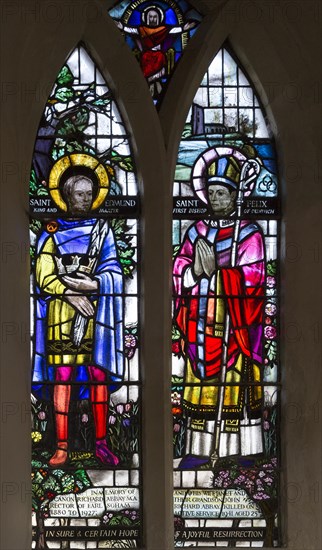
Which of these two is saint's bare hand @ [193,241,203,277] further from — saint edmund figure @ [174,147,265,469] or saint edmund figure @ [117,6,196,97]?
saint edmund figure @ [117,6,196,97]

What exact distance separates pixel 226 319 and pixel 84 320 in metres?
0.88

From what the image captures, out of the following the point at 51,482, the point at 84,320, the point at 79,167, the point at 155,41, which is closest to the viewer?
the point at 51,482

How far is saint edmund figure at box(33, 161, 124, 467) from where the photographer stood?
9016 millimetres

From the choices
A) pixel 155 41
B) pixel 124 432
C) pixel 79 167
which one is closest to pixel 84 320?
pixel 124 432

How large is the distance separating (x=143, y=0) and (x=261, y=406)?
2663mm

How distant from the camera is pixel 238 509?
29.7 feet

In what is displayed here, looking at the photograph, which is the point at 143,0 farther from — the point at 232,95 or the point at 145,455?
the point at 145,455

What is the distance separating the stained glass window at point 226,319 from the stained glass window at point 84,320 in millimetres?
320

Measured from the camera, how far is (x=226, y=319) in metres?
9.17

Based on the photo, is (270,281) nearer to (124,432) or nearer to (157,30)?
(124,432)

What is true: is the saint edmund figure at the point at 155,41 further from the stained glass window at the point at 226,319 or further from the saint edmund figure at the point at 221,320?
the saint edmund figure at the point at 221,320

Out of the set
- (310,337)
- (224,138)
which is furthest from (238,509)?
(224,138)

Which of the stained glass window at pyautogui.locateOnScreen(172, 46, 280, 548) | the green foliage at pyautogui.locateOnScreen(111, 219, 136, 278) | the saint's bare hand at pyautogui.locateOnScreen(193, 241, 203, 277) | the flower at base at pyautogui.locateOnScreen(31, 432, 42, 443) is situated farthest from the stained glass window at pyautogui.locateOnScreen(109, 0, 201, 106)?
the flower at base at pyautogui.locateOnScreen(31, 432, 42, 443)

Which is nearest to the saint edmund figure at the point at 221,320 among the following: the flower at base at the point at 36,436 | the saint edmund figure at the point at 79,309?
the saint edmund figure at the point at 79,309
